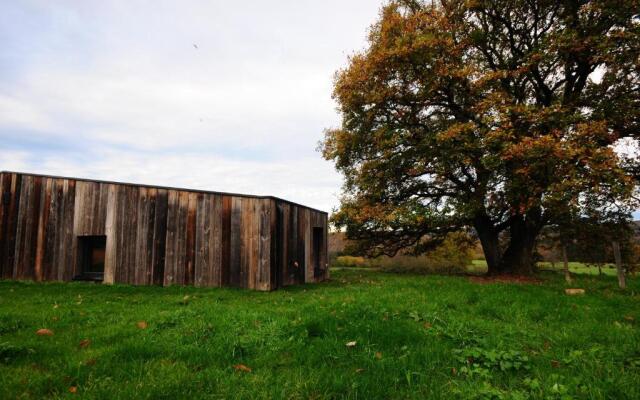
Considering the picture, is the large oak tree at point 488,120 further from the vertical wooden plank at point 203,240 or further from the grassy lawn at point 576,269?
the grassy lawn at point 576,269

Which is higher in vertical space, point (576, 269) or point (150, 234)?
point (150, 234)

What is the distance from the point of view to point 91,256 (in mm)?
13094

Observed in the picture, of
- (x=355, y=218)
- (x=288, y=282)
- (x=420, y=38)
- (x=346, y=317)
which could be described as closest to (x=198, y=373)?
(x=346, y=317)

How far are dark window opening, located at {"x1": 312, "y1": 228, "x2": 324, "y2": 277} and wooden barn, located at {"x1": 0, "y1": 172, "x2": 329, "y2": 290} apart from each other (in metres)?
3.23

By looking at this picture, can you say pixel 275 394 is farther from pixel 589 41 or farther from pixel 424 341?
pixel 589 41

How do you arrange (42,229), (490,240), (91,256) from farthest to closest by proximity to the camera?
(490,240)
(91,256)
(42,229)

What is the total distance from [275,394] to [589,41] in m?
14.8

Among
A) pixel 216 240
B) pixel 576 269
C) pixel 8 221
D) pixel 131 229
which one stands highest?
pixel 8 221

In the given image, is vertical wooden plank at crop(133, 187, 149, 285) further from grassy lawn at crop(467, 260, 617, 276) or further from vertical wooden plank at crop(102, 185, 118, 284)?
grassy lawn at crop(467, 260, 617, 276)

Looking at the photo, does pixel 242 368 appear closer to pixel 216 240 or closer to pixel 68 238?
pixel 216 240

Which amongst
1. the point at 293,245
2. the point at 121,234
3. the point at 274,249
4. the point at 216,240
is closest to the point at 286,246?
the point at 293,245

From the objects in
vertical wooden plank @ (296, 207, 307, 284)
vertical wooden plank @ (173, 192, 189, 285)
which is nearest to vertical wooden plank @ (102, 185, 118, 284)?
vertical wooden plank @ (173, 192, 189, 285)

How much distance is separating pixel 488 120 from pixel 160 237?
1311 cm

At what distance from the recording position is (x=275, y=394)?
325 cm
